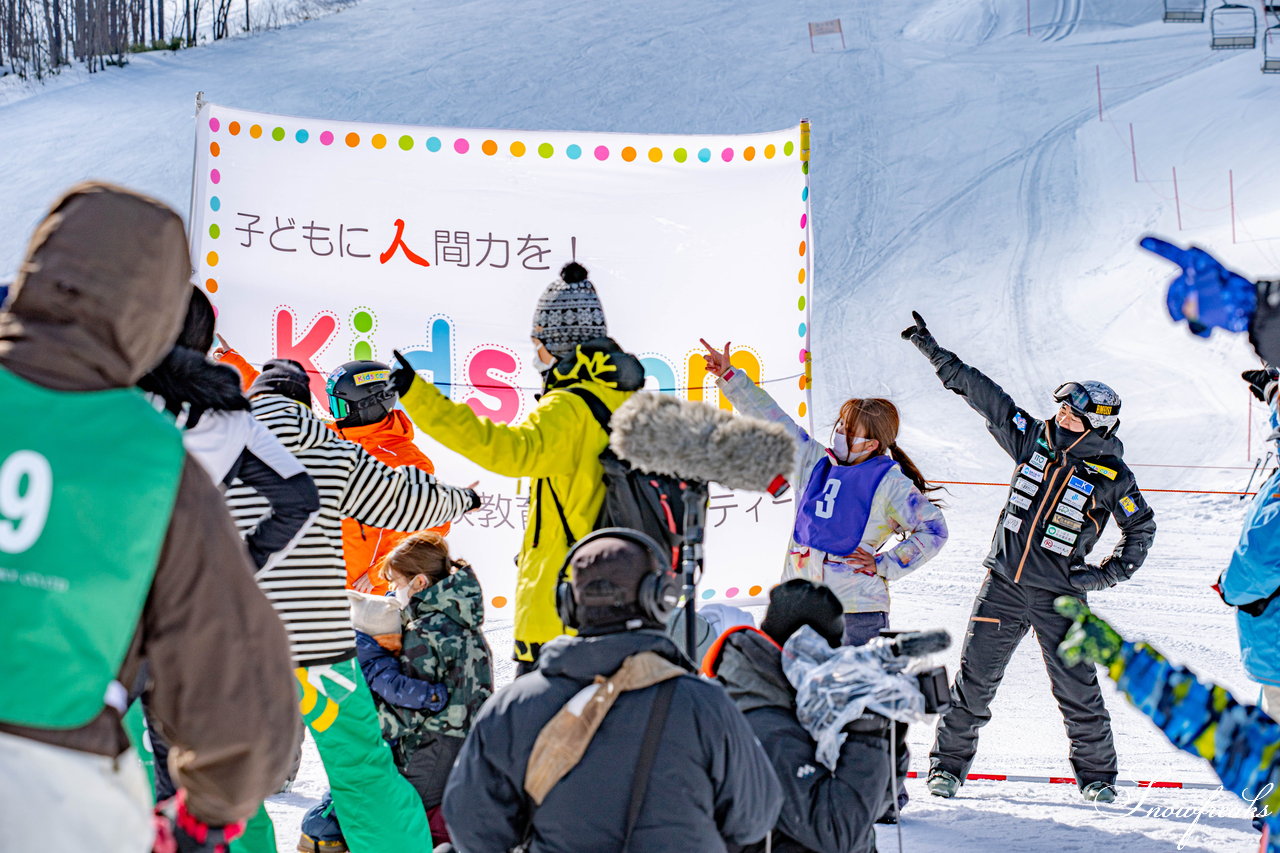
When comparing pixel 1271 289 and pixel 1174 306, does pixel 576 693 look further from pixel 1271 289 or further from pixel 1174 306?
pixel 1271 289

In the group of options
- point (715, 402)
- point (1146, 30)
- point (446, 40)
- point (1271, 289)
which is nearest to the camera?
point (1271, 289)

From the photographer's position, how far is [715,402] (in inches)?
199

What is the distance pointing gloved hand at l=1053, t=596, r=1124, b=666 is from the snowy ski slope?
7.63 ft

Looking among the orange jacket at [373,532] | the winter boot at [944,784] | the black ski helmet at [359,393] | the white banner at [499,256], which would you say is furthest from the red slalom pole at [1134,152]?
the black ski helmet at [359,393]

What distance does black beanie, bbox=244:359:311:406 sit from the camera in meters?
3.26

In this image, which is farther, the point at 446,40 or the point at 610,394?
the point at 446,40

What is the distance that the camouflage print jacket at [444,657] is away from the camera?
3.71m

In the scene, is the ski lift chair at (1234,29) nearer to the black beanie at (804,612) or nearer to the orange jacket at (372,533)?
the orange jacket at (372,533)

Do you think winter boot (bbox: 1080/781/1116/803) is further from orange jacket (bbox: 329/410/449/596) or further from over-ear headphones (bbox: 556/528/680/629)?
over-ear headphones (bbox: 556/528/680/629)

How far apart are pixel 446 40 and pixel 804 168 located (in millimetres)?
28024

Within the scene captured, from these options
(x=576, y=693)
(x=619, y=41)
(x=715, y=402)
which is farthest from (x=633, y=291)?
(x=619, y=41)

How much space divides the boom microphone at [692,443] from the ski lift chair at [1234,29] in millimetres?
24339

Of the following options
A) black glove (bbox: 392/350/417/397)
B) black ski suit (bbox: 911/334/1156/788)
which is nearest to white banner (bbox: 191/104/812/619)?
black ski suit (bbox: 911/334/1156/788)

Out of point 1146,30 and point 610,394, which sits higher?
point 1146,30
